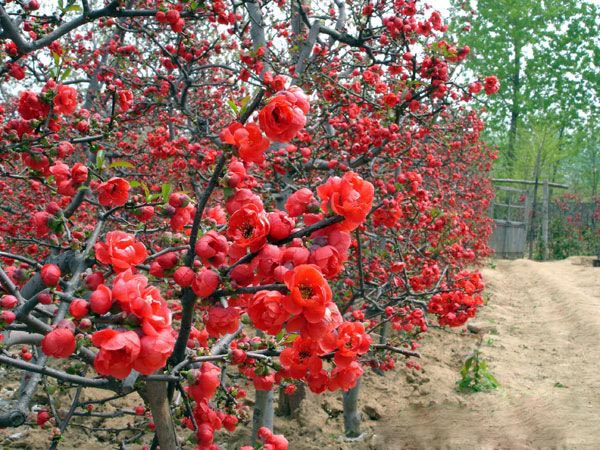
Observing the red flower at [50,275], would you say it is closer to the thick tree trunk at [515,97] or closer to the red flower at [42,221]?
the red flower at [42,221]

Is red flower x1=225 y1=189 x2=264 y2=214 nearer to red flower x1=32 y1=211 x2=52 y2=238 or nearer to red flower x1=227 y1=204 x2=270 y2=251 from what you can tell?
red flower x1=227 y1=204 x2=270 y2=251

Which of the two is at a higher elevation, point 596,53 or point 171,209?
point 596,53

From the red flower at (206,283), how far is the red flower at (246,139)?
32cm

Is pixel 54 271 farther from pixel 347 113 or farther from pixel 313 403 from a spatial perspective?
pixel 313 403

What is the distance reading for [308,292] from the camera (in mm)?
1174

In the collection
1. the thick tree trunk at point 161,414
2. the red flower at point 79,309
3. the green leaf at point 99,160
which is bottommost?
the thick tree trunk at point 161,414

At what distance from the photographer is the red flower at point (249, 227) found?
125cm

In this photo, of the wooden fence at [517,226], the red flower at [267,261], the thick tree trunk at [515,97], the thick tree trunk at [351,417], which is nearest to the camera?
the red flower at [267,261]

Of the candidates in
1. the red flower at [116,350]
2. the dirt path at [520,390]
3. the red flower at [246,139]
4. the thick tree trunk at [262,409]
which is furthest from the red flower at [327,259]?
the dirt path at [520,390]

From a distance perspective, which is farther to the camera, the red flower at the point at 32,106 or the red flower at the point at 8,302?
the red flower at the point at 32,106

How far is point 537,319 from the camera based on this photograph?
922cm

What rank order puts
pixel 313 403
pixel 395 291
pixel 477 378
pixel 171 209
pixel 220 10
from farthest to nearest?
pixel 477 378
pixel 313 403
pixel 395 291
pixel 220 10
pixel 171 209

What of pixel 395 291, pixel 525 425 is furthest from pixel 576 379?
pixel 395 291

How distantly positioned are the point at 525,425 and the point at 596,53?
26.8 metres
